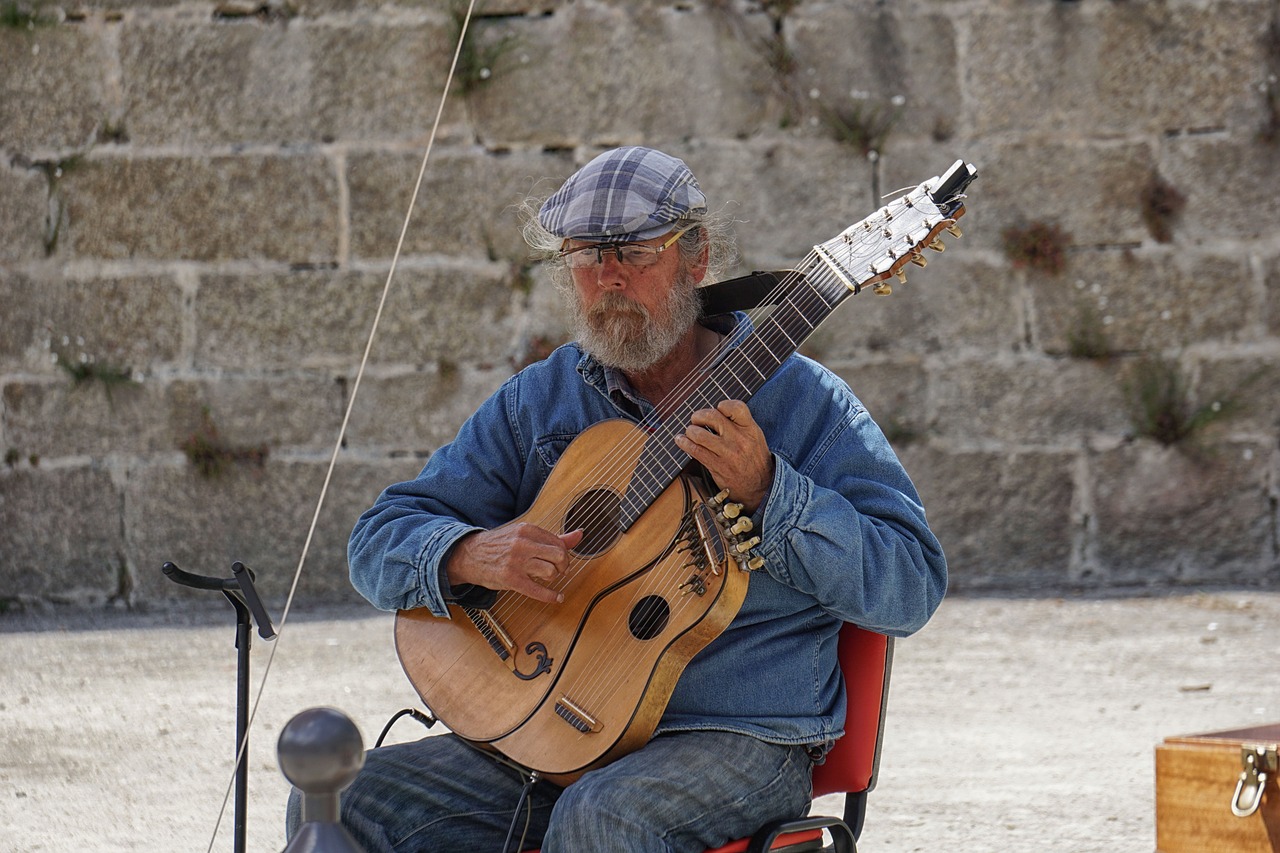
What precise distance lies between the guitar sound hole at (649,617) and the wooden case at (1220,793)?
3.32ft

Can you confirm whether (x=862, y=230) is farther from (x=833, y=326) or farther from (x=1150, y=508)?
(x=1150, y=508)

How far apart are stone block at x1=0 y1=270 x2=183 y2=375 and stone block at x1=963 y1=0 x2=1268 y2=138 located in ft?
11.6

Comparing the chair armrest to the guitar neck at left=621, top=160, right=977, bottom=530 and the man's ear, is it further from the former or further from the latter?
the man's ear

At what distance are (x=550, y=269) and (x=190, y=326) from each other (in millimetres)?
3506

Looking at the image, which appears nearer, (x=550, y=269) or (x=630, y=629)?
(x=630, y=629)

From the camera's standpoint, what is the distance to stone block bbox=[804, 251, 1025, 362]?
20.2 feet

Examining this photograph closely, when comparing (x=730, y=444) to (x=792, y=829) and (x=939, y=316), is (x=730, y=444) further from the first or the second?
(x=939, y=316)

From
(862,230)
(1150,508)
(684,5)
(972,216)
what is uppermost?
(684,5)

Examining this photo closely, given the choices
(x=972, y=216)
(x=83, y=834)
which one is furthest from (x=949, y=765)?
(x=972, y=216)

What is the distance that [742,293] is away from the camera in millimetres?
2809

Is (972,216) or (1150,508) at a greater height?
(972,216)

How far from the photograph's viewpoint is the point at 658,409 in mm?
2678

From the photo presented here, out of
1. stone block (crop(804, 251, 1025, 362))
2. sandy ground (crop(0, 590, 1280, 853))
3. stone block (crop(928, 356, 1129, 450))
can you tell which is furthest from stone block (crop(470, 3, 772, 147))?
sandy ground (crop(0, 590, 1280, 853))

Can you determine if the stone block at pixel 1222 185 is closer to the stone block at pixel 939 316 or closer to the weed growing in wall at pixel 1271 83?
the weed growing in wall at pixel 1271 83
